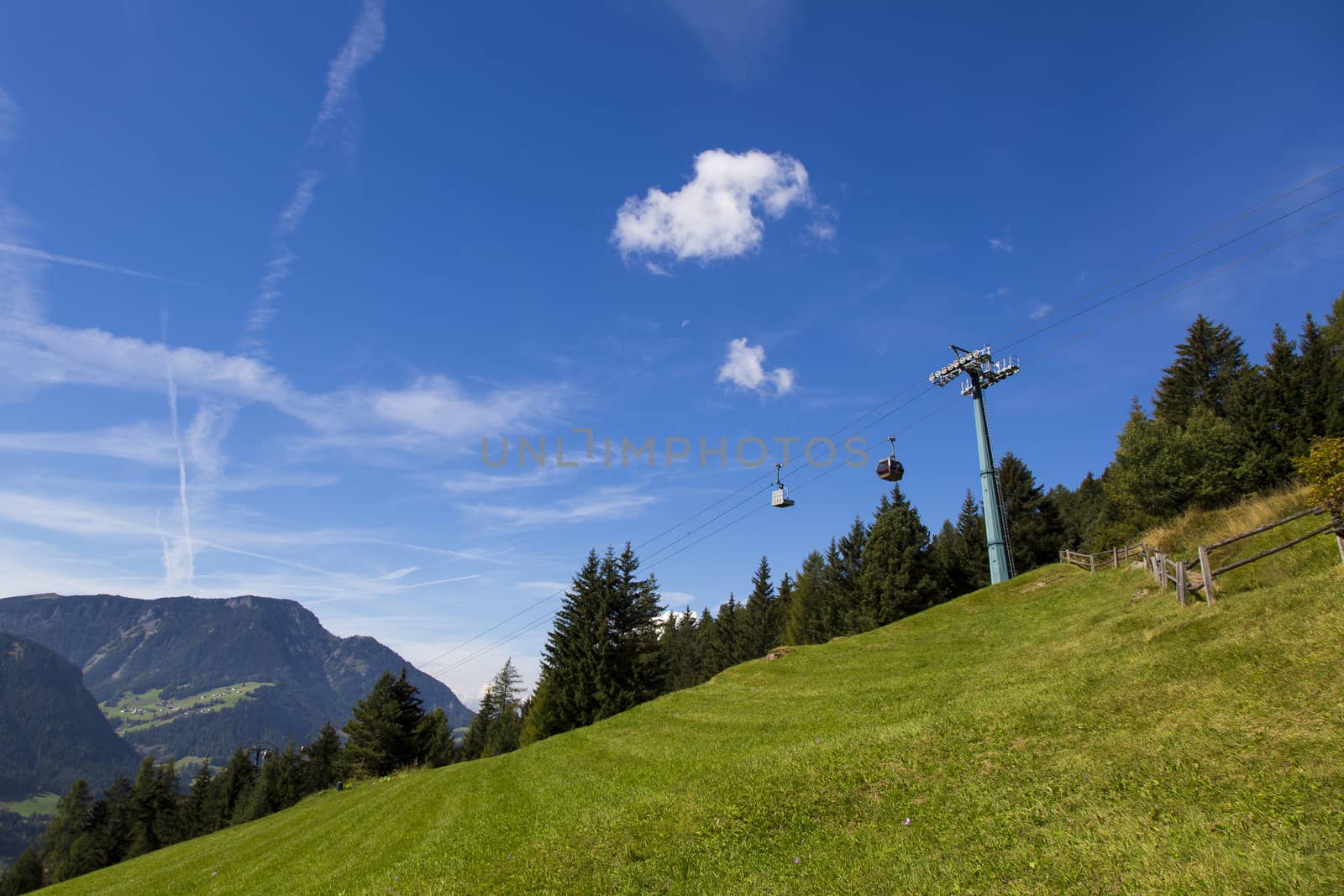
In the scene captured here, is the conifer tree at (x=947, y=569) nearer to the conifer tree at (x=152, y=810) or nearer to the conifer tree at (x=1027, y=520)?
the conifer tree at (x=1027, y=520)

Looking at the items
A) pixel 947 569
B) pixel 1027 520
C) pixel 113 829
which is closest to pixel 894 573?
pixel 947 569

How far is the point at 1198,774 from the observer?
10047mm

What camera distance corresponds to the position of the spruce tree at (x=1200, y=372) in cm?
6588

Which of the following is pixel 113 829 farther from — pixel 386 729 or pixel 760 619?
pixel 760 619

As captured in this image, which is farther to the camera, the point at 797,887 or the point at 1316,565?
the point at 1316,565

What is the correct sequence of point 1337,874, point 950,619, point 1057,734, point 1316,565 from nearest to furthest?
point 1337,874 → point 1057,734 → point 1316,565 → point 950,619

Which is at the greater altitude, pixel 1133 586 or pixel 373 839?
pixel 1133 586

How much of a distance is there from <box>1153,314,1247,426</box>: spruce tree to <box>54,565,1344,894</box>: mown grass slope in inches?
2176

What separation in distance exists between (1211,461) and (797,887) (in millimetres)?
57319

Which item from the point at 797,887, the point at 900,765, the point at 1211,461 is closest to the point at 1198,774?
the point at 900,765

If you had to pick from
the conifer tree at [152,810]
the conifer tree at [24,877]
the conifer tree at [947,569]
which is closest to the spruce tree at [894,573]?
the conifer tree at [947,569]

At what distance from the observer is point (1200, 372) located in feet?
221

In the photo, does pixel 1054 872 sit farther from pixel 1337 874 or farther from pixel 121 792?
pixel 121 792

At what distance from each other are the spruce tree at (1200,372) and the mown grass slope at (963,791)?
181ft
